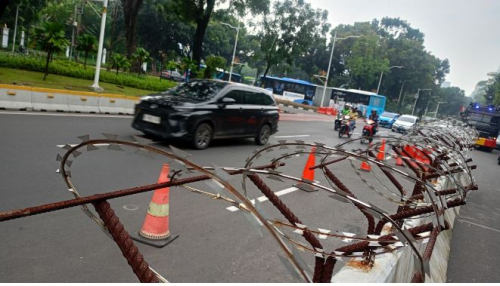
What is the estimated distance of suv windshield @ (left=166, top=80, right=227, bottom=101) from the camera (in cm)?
996

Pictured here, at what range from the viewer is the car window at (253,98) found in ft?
36.4

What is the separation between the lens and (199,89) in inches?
403

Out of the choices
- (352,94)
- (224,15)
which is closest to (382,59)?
(352,94)

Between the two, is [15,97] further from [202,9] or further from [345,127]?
[202,9]

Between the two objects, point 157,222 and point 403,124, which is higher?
point 403,124

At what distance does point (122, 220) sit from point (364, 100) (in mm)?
41063

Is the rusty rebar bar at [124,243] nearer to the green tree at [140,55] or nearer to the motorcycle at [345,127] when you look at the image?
the motorcycle at [345,127]

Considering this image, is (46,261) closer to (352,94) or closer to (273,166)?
(273,166)

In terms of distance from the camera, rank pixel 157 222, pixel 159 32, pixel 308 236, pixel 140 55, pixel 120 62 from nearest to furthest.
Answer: pixel 308 236 < pixel 157 222 < pixel 120 62 < pixel 140 55 < pixel 159 32

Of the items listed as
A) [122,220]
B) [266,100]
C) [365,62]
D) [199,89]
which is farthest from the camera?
[365,62]

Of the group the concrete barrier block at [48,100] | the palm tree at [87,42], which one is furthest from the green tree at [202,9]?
the concrete barrier block at [48,100]

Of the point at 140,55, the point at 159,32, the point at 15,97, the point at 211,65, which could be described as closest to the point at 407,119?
the point at 211,65

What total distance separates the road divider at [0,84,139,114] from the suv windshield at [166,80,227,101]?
4.32m

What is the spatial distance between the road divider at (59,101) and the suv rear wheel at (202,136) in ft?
18.1
